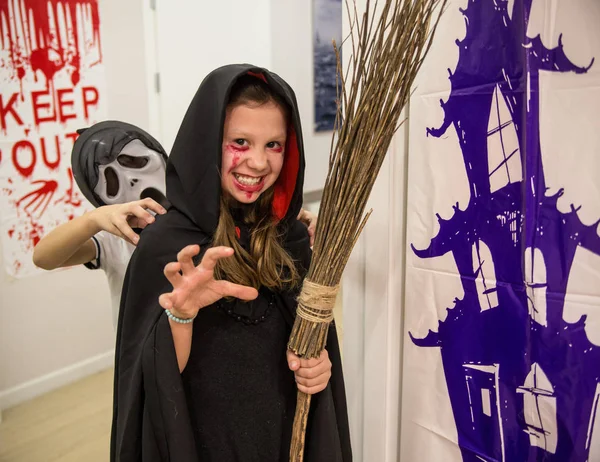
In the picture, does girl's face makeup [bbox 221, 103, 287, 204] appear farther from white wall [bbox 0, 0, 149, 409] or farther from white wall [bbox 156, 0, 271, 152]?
white wall [bbox 156, 0, 271, 152]

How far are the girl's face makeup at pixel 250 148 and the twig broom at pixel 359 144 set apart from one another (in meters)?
0.13

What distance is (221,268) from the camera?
3.65 ft

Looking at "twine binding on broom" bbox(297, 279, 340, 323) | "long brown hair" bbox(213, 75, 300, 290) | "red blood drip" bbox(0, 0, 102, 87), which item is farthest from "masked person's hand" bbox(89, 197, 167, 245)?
"red blood drip" bbox(0, 0, 102, 87)

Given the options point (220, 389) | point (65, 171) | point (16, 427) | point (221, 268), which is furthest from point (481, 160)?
point (16, 427)

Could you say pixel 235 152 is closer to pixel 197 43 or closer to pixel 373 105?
pixel 373 105

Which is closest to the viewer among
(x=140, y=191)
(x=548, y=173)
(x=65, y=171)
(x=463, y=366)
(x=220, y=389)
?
(x=548, y=173)

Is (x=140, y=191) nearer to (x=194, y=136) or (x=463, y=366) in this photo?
(x=194, y=136)

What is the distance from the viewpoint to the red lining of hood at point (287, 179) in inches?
46.6

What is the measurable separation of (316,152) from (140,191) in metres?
2.40

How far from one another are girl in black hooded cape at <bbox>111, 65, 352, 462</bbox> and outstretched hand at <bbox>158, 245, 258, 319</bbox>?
0.13 feet

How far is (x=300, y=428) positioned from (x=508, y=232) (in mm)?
610

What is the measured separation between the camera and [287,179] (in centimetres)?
122

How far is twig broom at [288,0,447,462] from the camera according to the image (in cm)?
101

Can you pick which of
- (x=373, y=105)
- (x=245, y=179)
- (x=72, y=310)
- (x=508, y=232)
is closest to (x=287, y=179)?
(x=245, y=179)
